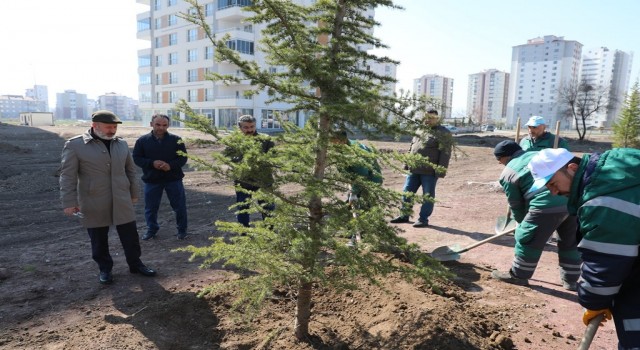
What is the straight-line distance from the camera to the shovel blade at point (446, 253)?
17.2 ft

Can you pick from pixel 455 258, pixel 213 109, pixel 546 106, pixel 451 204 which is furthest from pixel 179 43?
pixel 546 106

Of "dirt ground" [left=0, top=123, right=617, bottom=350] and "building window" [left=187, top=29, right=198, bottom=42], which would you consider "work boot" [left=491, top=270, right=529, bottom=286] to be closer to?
"dirt ground" [left=0, top=123, right=617, bottom=350]

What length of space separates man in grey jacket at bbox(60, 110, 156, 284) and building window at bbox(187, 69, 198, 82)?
4403cm

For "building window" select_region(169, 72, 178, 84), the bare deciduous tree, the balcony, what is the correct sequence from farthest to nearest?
"building window" select_region(169, 72, 178, 84) → the bare deciduous tree → the balcony

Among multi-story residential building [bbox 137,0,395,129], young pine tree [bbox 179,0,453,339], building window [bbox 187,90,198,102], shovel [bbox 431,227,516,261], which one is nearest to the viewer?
young pine tree [bbox 179,0,453,339]

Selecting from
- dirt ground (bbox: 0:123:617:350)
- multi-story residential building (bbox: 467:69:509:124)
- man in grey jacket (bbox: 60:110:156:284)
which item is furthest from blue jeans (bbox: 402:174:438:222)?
multi-story residential building (bbox: 467:69:509:124)

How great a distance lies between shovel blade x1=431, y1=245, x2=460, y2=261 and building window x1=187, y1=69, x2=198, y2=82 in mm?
44739

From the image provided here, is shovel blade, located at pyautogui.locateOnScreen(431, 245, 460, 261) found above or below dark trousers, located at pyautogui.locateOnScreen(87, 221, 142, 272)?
below

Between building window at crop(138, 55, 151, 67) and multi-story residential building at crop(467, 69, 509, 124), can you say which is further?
multi-story residential building at crop(467, 69, 509, 124)

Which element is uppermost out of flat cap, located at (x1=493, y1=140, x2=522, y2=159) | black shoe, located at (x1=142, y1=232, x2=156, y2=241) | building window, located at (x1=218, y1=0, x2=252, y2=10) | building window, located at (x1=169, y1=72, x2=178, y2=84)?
building window, located at (x1=218, y1=0, x2=252, y2=10)

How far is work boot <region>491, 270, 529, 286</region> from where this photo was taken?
15.0 ft

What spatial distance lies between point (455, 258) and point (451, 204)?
172 inches

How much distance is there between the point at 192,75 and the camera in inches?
1821

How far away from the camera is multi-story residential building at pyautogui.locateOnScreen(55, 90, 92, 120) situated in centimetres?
13850
